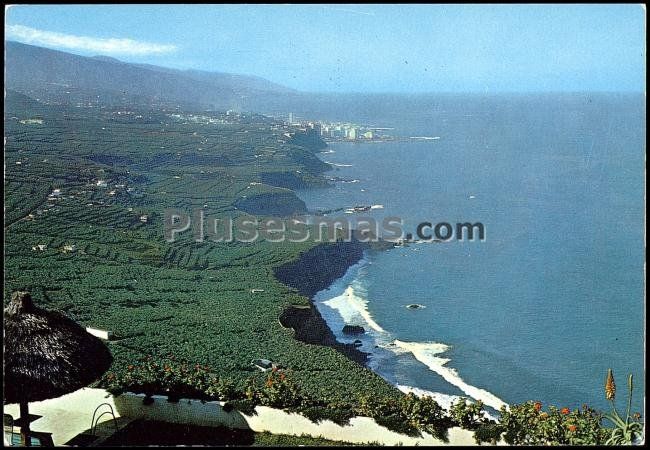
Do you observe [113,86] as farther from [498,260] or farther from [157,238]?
[498,260]

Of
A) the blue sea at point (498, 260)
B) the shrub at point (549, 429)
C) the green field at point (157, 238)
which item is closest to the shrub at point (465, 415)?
the shrub at point (549, 429)

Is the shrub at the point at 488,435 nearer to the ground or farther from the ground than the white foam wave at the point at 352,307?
farther from the ground

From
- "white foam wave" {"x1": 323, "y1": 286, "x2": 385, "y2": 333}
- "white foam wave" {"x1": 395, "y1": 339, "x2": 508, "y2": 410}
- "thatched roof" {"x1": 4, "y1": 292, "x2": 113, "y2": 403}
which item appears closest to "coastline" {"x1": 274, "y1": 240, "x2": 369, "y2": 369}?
"white foam wave" {"x1": 323, "y1": 286, "x2": 385, "y2": 333}

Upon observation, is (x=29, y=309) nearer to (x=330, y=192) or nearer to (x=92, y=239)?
(x=92, y=239)

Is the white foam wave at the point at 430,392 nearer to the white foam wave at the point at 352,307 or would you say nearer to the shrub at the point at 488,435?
the white foam wave at the point at 352,307

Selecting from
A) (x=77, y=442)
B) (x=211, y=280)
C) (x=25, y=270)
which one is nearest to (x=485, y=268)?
(x=211, y=280)

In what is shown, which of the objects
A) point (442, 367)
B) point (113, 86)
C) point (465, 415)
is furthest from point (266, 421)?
point (113, 86)
